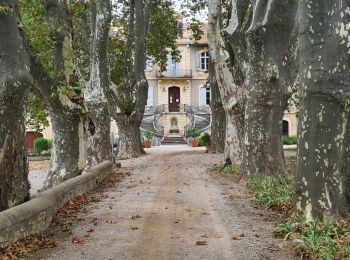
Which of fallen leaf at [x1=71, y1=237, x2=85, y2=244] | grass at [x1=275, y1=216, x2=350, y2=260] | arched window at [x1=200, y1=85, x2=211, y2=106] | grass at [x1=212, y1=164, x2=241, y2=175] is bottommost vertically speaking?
fallen leaf at [x1=71, y1=237, x2=85, y2=244]

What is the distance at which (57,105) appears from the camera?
12.2m

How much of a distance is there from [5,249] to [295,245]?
342cm

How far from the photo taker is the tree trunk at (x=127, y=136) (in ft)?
89.4

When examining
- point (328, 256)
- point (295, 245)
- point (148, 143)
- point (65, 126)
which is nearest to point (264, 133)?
point (65, 126)

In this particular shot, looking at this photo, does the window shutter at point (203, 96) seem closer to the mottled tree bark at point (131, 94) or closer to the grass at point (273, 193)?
the mottled tree bark at point (131, 94)

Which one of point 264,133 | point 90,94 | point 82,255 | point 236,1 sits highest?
point 236,1

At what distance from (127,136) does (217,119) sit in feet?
16.4

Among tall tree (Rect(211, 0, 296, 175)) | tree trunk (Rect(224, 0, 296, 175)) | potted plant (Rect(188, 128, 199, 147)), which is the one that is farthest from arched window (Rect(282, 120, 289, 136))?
tree trunk (Rect(224, 0, 296, 175))

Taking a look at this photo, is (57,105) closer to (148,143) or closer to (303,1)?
(303,1)

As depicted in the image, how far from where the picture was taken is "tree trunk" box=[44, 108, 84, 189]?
12.3 m

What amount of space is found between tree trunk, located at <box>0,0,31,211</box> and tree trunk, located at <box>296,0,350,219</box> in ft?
13.1

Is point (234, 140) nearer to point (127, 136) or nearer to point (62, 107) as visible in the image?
point (62, 107)

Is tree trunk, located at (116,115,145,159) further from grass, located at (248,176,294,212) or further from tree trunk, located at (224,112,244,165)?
grass, located at (248,176,294,212)

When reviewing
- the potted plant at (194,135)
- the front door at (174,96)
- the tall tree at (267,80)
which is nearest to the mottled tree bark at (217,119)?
the potted plant at (194,135)
